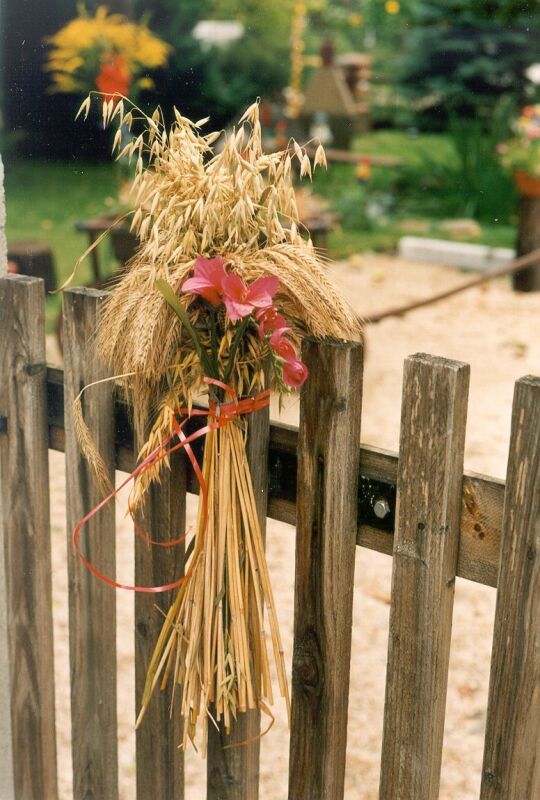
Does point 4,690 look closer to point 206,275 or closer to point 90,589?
point 90,589

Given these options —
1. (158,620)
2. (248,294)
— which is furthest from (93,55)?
(248,294)

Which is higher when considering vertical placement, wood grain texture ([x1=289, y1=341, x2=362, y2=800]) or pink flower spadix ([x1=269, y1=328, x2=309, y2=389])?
pink flower spadix ([x1=269, y1=328, x2=309, y2=389])

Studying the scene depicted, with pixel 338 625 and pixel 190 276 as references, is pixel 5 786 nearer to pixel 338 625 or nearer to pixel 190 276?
pixel 338 625

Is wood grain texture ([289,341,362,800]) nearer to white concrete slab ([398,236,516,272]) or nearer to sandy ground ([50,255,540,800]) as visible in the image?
sandy ground ([50,255,540,800])

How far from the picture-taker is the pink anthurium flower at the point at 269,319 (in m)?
1.20

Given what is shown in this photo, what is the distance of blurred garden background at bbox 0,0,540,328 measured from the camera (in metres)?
7.52

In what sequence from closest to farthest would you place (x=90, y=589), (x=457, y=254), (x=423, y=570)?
(x=423, y=570) → (x=90, y=589) → (x=457, y=254)

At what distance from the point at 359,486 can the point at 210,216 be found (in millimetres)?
419

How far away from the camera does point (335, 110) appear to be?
44.2 feet

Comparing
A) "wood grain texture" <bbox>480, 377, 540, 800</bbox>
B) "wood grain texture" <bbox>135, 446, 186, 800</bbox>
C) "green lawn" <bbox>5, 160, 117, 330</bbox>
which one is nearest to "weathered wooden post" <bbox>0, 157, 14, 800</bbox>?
"wood grain texture" <bbox>135, 446, 186, 800</bbox>

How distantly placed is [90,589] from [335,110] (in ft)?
41.4

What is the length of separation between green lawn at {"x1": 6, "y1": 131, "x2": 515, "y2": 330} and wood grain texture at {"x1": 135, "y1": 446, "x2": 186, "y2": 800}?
15.8 feet

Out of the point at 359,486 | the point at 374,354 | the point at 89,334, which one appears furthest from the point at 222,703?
the point at 374,354

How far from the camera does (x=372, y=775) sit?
243cm
